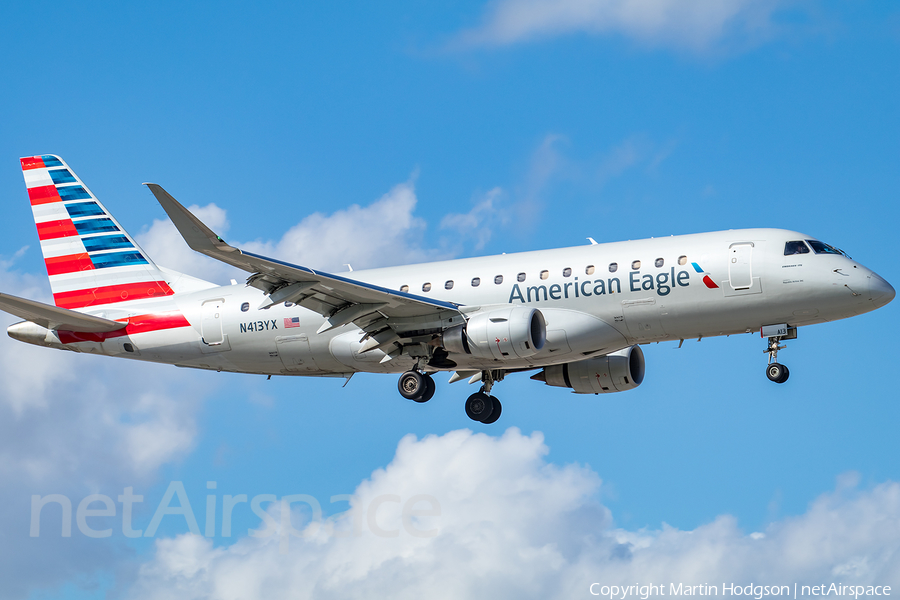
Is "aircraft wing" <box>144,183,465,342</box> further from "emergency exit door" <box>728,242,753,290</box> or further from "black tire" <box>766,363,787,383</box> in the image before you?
"black tire" <box>766,363,787,383</box>

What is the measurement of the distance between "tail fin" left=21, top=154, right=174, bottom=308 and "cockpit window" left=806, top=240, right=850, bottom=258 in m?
20.8

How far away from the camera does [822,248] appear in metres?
28.8

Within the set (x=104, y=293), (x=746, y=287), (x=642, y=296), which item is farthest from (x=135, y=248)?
(x=746, y=287)

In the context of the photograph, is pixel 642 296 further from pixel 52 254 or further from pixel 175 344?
pixel 52 254

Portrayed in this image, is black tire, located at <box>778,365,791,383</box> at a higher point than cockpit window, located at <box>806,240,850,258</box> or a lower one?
lower

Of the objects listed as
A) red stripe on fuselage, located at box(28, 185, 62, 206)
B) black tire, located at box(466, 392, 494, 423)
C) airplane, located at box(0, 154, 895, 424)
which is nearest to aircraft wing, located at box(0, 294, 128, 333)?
airplane, located at box(0, 154, 895, 424)

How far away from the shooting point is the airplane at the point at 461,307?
28.3m

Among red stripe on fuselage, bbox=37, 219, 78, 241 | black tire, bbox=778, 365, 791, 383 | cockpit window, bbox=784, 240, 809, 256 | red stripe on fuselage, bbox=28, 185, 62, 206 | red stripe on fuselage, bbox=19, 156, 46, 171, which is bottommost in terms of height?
A: black tire, bbox=778, 365, 791, 383

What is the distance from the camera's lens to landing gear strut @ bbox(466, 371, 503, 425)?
34062 millimetres

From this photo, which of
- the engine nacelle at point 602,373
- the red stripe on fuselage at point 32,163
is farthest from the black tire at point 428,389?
the red stripe on fuselage at point 32,163

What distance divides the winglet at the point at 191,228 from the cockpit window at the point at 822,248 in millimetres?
15722

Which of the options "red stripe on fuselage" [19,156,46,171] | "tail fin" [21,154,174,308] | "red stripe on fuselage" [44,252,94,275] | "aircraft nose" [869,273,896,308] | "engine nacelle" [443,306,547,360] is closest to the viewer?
"aircraft nose" [869,273,896,308]

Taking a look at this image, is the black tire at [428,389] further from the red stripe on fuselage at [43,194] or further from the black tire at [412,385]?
the red stripe on fuselage at [43,194]

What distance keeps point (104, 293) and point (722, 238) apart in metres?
21.0
